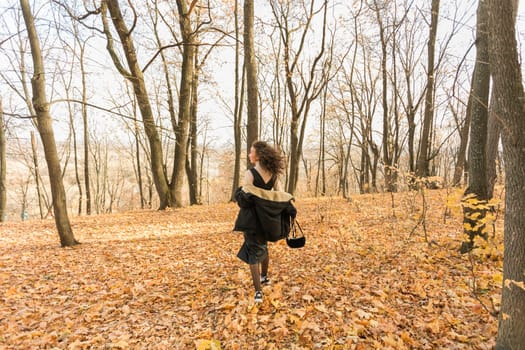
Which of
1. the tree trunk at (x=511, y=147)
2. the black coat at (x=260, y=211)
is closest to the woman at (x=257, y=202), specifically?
the black coat at (x=260, y=211)

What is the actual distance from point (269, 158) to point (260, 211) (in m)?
0.68

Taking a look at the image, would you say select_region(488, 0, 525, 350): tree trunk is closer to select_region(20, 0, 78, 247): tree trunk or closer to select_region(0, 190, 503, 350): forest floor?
select_region(0, 190, 503, 350): forest floor

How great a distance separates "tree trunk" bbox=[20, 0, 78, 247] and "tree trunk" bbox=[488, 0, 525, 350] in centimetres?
751

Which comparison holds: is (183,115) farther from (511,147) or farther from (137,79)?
(511,147)

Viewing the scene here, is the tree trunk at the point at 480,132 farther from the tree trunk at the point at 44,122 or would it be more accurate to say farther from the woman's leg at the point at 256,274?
the tree trunk at the point at 44,122

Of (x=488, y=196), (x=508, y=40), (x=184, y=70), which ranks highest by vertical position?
(x=184, y=70)

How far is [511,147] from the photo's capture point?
6.62 feet

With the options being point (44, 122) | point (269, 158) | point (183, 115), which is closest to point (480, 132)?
point (269, 158)

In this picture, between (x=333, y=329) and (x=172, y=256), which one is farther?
(x=172, y=256)

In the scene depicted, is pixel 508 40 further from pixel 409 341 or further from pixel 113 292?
pixel 113 292

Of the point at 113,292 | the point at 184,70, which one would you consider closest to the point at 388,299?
the point at 113,292

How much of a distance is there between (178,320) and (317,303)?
176 cm

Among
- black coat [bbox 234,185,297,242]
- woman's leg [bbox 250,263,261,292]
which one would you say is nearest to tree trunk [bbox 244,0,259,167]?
black coat [bbox 234,185,297,242]

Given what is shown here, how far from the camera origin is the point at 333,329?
9.51 feet
